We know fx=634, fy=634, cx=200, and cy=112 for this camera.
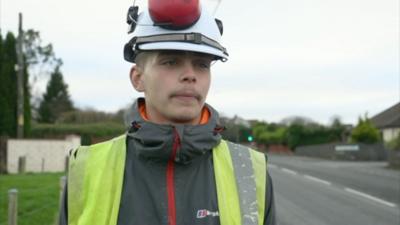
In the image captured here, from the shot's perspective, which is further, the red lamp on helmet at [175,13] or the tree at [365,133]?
the tree at [365,133]

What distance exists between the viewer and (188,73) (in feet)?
8.09

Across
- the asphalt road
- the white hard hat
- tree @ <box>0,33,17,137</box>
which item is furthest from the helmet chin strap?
tree @ <box>0,33,17,137</box>

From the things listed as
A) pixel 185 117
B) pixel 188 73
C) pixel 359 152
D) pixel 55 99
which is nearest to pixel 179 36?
pixel 188 73

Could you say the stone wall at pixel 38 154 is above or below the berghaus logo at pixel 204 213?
above

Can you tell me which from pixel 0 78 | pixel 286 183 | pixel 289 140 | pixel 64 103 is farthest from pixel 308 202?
pixel 64 103

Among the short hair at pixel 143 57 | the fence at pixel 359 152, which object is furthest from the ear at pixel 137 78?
the fence at pixel 359 152

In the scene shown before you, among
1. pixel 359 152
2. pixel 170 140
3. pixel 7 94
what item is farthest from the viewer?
pixel 359 152

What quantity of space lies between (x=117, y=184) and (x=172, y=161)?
0.23 metres

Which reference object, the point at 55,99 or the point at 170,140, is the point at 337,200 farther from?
the point at 55,99

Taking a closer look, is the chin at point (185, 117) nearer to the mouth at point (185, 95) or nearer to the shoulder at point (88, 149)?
the mouth at point (185, 95)

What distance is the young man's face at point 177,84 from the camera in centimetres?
247

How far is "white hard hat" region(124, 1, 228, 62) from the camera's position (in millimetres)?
2463

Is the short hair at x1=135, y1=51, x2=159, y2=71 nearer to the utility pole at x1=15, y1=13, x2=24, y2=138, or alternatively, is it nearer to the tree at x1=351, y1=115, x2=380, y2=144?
the utility pole at x1=15, y1=13, x2=24, y2=138

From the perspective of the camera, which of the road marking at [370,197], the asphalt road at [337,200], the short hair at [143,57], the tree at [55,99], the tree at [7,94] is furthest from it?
the tree at [55,99]
